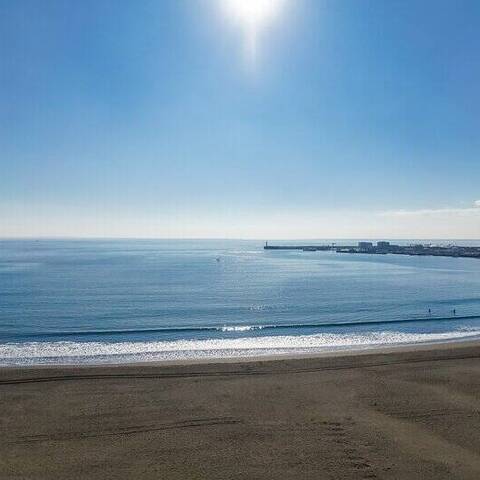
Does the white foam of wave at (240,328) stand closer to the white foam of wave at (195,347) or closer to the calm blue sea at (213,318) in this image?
the calm blue sea at (213,318)

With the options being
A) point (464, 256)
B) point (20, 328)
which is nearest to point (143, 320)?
point (20, 328)

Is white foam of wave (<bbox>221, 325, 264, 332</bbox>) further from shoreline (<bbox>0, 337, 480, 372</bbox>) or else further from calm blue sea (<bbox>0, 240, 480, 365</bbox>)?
shoreline (<bbox>0, 337, 480, 372</bbox>)

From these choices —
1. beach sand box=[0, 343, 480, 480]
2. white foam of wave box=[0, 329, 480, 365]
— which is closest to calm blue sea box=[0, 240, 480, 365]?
white foam of wave box=[0, 329, 480, 365]

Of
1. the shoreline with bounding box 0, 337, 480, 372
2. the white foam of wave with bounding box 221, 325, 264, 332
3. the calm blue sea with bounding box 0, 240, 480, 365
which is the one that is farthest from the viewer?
the white foam of wave with bounding box 221, 325, 264, 332

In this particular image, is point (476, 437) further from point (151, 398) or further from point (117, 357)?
point (117, 357)

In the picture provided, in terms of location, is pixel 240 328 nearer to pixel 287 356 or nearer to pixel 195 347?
pixel 195 347

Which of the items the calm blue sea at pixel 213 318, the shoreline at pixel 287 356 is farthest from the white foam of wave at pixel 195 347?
the shoreline at pixel 287 356

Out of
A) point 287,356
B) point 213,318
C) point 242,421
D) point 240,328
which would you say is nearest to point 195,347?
point 287,356
